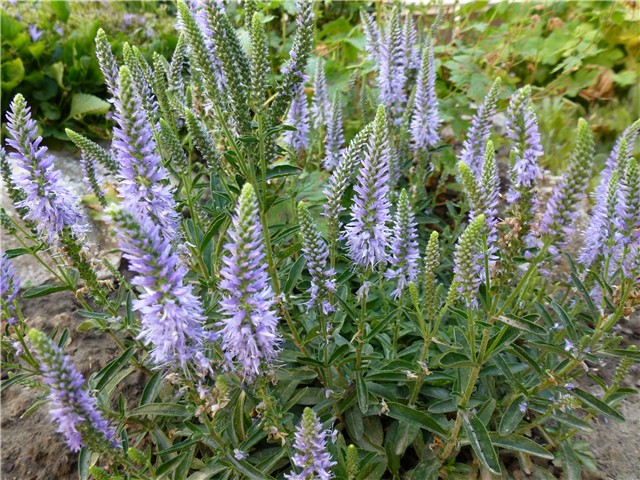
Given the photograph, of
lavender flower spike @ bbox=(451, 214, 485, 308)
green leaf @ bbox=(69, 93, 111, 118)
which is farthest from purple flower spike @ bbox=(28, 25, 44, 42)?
lavender flower spike @ bbox=(451, 214, 485, 308)

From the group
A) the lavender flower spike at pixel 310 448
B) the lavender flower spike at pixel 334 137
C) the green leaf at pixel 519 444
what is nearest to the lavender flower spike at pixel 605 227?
the green leaf at pixel 519 444

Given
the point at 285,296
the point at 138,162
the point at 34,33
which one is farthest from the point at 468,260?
the point at 34,33

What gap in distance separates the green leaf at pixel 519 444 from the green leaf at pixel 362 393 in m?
0.62

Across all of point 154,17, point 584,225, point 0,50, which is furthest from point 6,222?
point 154,17

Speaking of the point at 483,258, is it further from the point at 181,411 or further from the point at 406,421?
the point at 181,411

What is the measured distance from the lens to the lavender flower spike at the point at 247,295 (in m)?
1.63

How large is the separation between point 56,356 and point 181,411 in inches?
38.2

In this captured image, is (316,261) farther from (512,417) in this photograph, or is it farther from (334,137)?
(334,137)

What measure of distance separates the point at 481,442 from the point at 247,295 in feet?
4.29

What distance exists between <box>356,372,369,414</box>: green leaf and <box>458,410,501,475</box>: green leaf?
44cm

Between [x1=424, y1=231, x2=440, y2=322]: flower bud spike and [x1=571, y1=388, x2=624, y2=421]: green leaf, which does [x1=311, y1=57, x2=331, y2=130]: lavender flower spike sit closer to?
[x1=424, y1=231, x2=440, y2=322]: flower bud spike

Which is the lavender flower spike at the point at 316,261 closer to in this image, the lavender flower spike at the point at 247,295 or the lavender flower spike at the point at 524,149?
the lavender flower spike at the point at 247,295

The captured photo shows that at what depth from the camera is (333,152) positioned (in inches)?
151

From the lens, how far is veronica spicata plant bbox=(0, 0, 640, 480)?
1896 mm
